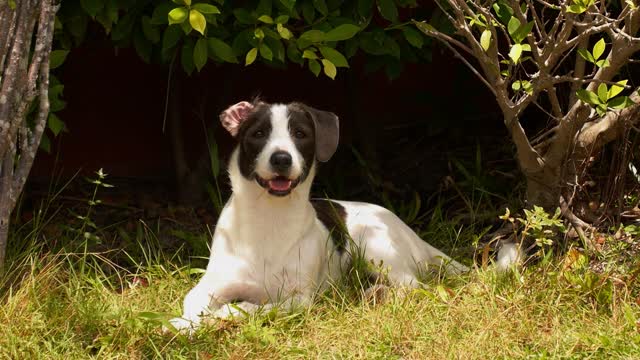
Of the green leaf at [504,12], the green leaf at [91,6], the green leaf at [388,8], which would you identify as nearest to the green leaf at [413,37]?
the green leaf at [388,8]

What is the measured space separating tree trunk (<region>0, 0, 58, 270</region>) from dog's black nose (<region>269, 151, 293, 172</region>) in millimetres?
1092

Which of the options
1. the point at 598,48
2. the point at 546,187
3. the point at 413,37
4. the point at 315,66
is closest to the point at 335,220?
the point at 315,66

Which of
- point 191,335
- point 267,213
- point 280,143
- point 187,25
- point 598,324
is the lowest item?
point 598,324

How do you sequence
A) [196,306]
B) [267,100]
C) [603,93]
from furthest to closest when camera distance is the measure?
[267,100], [196,306], [603,93]

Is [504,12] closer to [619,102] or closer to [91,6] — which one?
[619,102]

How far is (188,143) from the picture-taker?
22.7 ft

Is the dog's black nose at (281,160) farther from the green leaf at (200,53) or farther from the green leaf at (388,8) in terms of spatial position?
the green leaf at (388,8)

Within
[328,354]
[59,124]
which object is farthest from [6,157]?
[328,354]

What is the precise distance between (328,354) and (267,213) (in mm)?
776

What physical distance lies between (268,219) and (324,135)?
0.44 metres

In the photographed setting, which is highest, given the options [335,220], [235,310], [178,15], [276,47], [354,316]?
[178,15]

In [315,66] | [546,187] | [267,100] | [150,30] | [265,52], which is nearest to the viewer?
[265,52]

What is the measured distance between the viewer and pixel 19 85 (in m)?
4.59

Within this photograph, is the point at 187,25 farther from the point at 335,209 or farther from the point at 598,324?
the point at 598,324
